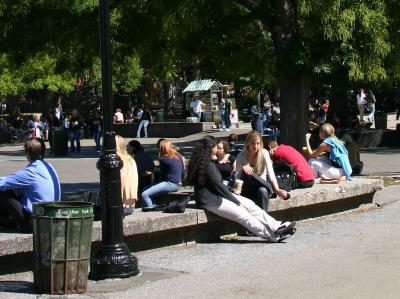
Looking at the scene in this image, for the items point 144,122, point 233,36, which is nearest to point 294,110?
point 233,36

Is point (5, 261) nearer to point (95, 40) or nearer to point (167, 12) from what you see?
point (167, 12)

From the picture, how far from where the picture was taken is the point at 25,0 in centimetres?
1230

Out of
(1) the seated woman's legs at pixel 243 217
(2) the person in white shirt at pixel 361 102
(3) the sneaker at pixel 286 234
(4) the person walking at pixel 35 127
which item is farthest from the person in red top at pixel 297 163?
(2) the person in white shirt at pixel 361 102

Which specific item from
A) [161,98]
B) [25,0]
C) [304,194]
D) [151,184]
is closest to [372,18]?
[304,194]

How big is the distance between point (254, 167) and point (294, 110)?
3077 mm

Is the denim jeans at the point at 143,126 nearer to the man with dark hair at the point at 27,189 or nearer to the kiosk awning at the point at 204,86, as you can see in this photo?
the kiosk awning at the point at 204,86

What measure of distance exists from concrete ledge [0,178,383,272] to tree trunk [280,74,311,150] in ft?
4.35

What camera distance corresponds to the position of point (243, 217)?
31.2 ft

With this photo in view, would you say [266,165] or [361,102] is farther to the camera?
[361,102]

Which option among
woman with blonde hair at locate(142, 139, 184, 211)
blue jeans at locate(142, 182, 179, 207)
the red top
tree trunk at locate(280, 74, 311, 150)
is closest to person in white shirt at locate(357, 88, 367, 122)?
tree trunk at locate(280, 74, 311, 150)

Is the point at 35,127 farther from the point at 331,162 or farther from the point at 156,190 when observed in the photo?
the point at 156,190

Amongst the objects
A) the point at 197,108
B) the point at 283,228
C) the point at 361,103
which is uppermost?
the point at 361,103

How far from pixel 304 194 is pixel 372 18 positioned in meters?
2.98

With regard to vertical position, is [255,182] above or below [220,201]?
above
